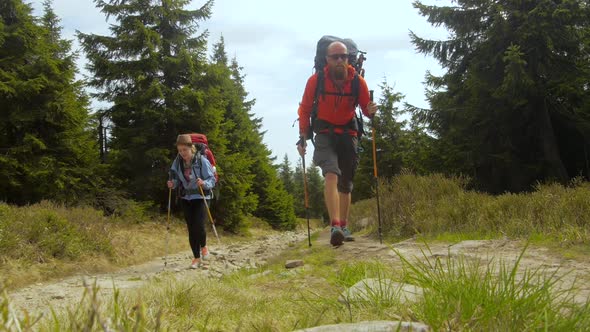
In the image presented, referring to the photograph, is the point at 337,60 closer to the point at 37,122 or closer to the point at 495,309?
the point at 495,309

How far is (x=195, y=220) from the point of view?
6.89 m

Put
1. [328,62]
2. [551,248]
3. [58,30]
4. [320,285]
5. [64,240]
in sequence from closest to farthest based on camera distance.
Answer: [320,285], [551,248], [328,62], [64,240], [58,30]

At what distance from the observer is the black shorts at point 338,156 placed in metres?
5.55

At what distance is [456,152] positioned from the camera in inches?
544

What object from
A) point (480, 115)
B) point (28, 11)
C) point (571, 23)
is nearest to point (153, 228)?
point (28, 11)

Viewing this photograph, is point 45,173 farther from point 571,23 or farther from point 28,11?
point 571,23

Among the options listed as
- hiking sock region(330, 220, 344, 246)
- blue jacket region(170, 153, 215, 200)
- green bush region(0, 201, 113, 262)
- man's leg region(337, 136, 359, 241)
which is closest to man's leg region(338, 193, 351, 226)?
man's leg region(337, 136, 359, 241)

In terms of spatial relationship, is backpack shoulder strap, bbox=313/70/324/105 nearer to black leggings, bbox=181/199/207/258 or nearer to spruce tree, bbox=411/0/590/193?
black leggings, bbox=181/199/207/258

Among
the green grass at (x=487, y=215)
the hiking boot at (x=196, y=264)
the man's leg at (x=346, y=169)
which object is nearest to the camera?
the green grass at (x=487, y=215)

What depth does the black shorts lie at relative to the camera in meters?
5.55

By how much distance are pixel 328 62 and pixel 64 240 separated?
20.1 feet

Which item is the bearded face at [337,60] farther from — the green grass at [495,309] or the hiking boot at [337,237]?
the green grass at [495,309]

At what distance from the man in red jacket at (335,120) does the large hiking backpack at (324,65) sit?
0.12 ft

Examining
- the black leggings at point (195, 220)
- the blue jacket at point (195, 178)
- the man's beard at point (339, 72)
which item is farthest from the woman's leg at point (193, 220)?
the man's beard at point (339, 72)
